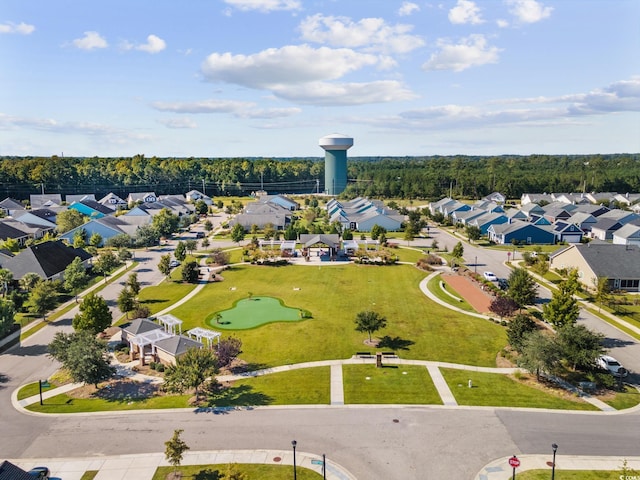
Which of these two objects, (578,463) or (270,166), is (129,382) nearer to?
(578,463)

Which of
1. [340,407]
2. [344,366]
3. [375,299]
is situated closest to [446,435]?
[340,407]

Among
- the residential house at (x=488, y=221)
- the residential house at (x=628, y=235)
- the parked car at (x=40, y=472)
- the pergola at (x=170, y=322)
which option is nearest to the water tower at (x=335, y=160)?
the residential house at (x=488, y=221)

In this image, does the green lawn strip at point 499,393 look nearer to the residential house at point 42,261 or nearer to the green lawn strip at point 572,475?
the green lawn strip at point 572,475

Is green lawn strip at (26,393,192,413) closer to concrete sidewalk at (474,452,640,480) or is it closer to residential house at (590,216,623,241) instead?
concrete sidewalk at (474,452,640,480)

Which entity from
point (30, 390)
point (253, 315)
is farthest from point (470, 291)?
point (30, 390)

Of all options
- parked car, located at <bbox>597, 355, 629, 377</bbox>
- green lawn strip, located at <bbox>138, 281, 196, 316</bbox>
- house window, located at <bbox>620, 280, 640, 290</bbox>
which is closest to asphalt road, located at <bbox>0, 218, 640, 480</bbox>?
parked car, located at <bbox>597, 355, 629, 377</bbox>

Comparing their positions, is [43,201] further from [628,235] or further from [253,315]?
[628,235]
